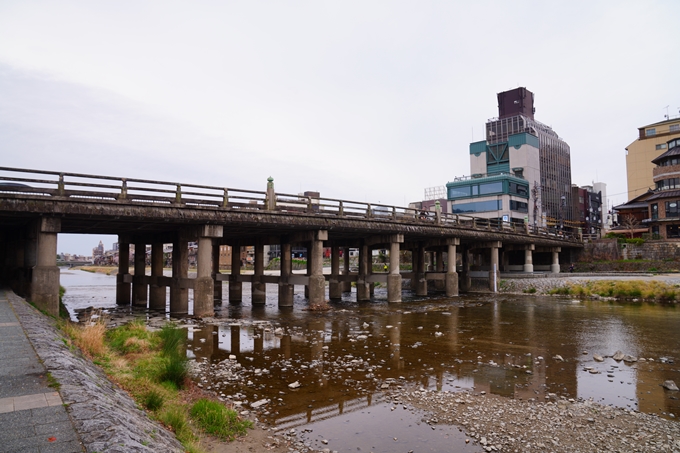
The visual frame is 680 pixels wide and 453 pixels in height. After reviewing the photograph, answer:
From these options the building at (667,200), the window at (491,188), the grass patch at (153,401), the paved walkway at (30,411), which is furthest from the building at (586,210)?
the paved walkway at (30,411)

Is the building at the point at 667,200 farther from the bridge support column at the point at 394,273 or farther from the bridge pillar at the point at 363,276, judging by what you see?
the bridge pillar at the point at 363,276

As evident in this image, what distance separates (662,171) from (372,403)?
72801 mm

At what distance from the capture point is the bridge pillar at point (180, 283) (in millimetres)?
25875

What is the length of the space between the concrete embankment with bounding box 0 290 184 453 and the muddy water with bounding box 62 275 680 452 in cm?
297

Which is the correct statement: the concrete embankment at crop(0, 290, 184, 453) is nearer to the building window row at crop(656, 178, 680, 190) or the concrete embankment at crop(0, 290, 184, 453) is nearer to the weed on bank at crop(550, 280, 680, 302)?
the weed on bank at crop(550, 280, 680, 302)

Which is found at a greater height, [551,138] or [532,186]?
[551,138]

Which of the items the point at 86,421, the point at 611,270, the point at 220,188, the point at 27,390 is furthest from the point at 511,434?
the point at 611,270

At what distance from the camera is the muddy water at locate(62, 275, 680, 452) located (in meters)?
8.75

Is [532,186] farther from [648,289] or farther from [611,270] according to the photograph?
[648,289]

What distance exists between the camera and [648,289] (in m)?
33.7

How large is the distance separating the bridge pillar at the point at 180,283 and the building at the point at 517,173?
55625mm

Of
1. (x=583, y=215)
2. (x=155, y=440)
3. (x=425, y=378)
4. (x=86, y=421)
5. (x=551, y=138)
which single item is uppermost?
(x=551, y=138)

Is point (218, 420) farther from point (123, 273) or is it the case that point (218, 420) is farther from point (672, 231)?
point (672, 231)

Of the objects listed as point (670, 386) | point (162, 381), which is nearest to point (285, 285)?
point (162, 381)
